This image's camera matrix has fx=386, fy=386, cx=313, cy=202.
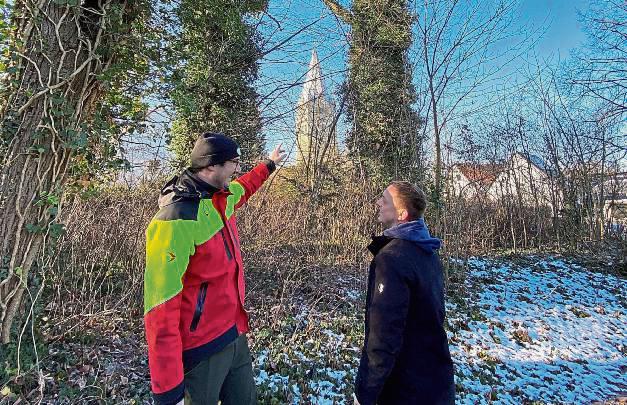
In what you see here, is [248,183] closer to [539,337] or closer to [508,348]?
[508,348]

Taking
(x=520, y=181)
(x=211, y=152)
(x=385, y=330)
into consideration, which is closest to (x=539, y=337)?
(x=385, y=330)

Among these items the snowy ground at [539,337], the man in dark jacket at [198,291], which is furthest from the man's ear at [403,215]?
the snowy ground at [539,337]

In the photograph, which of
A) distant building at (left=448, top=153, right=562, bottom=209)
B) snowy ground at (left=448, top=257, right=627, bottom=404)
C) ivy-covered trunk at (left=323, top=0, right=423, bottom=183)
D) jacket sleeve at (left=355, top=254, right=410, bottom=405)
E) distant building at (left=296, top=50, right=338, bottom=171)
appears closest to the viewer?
jacket sleeve at (left=355, top=254, right=410, bottom=405)

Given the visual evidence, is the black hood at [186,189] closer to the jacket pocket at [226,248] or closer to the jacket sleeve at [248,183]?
the jacket pocket at [226,248]

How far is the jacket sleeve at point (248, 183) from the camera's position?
265 centimetres

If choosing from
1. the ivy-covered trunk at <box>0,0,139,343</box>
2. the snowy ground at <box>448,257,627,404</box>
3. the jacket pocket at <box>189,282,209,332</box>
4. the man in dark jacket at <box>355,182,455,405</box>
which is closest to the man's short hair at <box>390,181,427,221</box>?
the man in dark jacket at <box>355,182,455,405</box>

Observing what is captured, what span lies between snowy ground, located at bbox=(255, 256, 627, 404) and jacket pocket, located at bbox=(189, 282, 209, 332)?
7.01ft

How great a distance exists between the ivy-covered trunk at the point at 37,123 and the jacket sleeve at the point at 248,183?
1.41 meters

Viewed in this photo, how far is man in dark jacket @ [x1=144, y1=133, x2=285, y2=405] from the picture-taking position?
1680mm

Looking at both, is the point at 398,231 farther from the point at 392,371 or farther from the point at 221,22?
the point at 221,22

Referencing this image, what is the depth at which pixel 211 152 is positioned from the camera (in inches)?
81.2

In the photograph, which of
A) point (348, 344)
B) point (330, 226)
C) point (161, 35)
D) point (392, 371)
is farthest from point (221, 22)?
point (392, 371)

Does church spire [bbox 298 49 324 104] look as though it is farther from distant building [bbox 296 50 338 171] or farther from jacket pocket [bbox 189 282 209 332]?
jacket pocket [bbox 189 282 209 332]

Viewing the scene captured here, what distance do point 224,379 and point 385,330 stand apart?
0.89m
